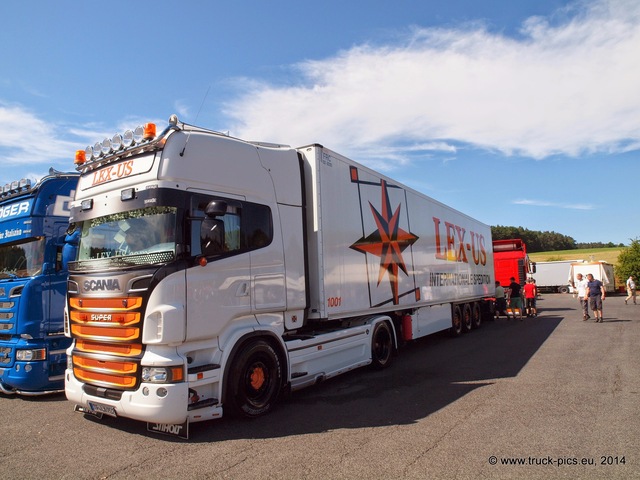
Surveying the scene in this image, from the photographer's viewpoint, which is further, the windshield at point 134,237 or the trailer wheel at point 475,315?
the trailer wheel at point 475,315

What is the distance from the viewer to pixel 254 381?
18.2ft

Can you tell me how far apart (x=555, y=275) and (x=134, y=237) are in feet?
152

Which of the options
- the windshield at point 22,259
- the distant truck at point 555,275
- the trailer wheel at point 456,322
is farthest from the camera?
the distant truck at point 555,275

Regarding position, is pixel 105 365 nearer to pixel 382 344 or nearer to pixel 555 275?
pixel 382 344

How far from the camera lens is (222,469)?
4062 millimetres

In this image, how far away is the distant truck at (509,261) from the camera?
20.8m

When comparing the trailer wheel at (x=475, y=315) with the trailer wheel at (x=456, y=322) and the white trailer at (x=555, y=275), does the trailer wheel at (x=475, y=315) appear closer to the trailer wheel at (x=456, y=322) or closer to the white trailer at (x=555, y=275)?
the trailer wheel at (x=456, y=322)

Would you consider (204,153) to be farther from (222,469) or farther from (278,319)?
(222,469)

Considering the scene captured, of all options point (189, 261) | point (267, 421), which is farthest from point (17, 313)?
point (267, 421)

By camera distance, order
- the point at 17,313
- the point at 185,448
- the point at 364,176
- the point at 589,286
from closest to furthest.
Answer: the point at 185,448
the point at 17,313
the point at 364,176
the point at 589,286

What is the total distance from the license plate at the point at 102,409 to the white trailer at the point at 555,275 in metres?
45.4

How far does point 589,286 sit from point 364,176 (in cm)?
1154

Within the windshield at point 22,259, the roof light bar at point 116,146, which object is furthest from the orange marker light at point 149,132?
the windshield at point 22,259

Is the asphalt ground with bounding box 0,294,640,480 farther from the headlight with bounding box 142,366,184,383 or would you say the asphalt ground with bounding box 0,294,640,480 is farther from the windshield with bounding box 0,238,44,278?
the windshield with bounding box 0,238,44,278
